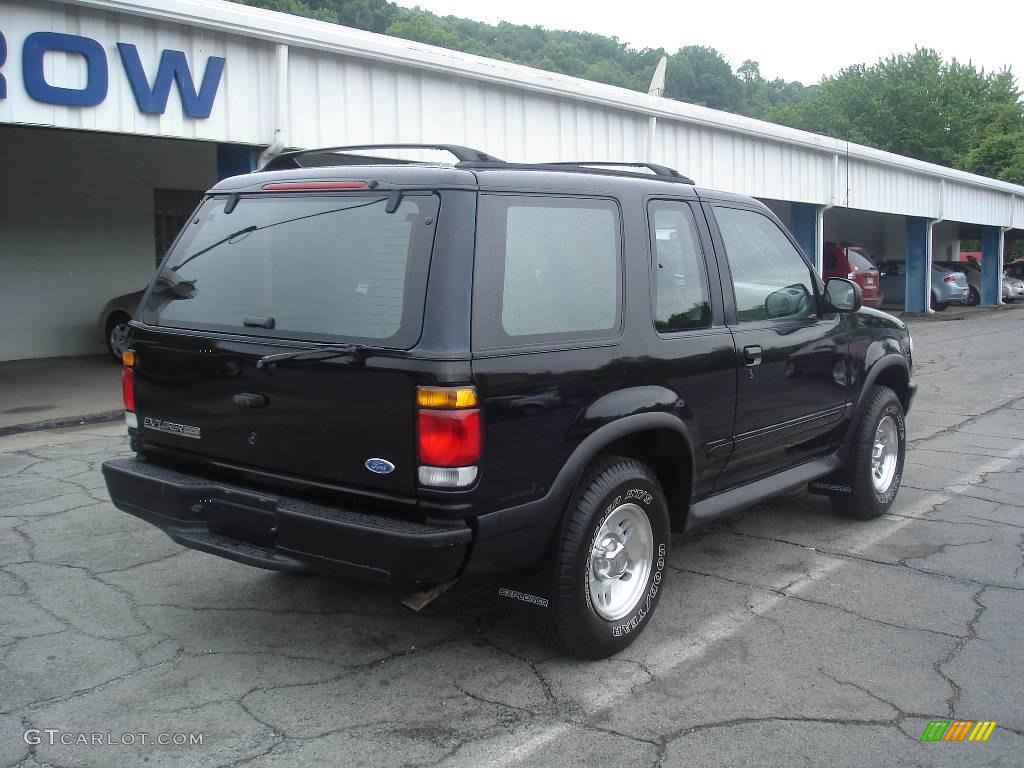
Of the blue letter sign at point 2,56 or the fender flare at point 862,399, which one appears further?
the blue letter sign at point 2,56

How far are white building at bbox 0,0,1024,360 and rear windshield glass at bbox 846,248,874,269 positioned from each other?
1.74 m

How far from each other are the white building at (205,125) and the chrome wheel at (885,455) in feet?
12.2

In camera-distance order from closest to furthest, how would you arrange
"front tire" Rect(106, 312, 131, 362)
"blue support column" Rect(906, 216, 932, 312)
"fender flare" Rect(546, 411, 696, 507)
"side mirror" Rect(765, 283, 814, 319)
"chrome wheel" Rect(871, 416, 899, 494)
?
"fender flare" Rect(546, 411, 696, 507) → "side mirror" Rect(765, 283, 814, 319) → "chrome wheel" Rect(871, 416, 899, 494) → "front tire" Rect(106, 312, 131, 362) → "blue support column" Rect(906, 216, 932, 312)

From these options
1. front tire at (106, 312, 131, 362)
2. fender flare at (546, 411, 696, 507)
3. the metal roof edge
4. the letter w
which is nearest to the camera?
fender flare at (546, 411, 696, 507)

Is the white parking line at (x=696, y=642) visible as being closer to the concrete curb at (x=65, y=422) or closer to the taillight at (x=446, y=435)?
the taillight at (x=446, y=435)

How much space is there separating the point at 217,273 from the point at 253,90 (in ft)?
22.2

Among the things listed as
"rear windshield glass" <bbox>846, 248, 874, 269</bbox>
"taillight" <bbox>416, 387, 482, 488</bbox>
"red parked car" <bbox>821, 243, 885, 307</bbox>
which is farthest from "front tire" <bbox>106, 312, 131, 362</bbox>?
"rear windshield glass" <bbox>846, 248, 874, 269</bbox>

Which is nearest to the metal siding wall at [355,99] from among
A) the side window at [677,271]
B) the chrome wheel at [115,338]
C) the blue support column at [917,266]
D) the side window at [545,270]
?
the chrome wheel at [115,338]

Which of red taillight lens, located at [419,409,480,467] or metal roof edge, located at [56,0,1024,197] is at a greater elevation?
metal roof edge, located at [56,0,1024,197]

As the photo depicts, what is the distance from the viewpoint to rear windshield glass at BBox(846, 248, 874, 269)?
2258 cm

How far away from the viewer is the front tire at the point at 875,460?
18.8ft

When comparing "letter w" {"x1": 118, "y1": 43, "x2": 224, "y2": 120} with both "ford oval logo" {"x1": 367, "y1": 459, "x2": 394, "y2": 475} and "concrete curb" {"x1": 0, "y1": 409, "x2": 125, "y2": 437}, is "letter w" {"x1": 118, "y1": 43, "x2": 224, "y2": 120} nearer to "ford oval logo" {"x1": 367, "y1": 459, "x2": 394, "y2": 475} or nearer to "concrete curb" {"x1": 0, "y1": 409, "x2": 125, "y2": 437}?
"concrete curb" {"x1": 0, "y1": 409, "x2": 125, "y2": 437}

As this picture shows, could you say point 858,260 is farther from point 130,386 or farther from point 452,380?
point 452,380

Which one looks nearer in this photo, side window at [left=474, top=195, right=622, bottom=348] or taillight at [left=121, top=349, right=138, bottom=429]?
side window at [left=474, top=195, right=622, bottom=348]
